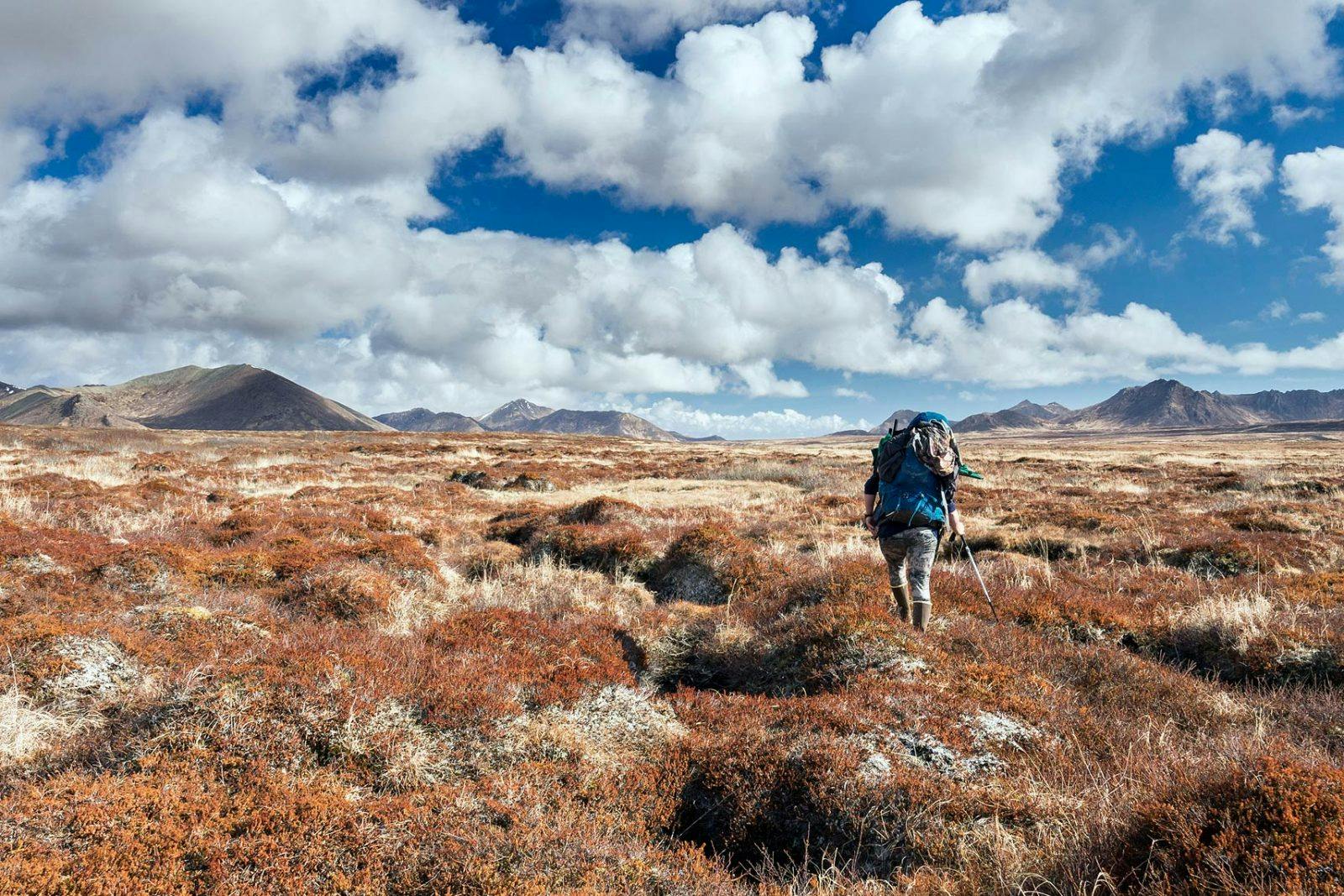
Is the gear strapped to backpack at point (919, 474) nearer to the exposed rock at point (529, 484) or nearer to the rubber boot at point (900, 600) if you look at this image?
the rubber boot at point (900, 600)

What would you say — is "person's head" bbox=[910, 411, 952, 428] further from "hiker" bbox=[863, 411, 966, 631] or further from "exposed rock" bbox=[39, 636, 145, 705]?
"exposed rock" bbox=[39, 636, 145, 705]

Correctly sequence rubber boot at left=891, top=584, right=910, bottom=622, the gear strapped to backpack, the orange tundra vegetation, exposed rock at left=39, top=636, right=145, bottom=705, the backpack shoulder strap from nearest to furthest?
the orange tundra vegetation < exposed rock at left=39, top=636, right=145, bottom=705 < the gear strapped to backpack < the backpack shoulder strap < rubber boot at left=891, top=584, right=910, bottom=622

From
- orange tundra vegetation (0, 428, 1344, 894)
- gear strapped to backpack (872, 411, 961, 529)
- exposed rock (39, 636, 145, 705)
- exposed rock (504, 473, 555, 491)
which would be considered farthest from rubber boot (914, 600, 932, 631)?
exposed rock (504, 473, 555, 491)

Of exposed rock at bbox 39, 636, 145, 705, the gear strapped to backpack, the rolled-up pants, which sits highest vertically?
the gear strapped to backpack

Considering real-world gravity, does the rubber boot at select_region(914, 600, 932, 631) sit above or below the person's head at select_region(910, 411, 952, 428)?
below

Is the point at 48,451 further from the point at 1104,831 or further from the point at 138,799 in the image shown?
the point at 1104,831

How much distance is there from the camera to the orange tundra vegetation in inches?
125

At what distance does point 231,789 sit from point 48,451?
44.8 m

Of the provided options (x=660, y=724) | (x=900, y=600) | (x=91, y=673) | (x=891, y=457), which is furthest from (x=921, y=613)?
(x=91, y=673)

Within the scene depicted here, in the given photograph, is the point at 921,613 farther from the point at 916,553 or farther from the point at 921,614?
the point at 916,553

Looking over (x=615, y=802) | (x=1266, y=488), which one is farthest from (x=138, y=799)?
(x=1266, y=488)

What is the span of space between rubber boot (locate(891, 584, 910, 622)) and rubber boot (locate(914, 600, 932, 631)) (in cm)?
45

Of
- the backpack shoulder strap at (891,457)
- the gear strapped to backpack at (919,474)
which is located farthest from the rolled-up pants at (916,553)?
the backpack shoulder strap at (891,457)

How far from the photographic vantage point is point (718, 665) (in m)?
7.30
